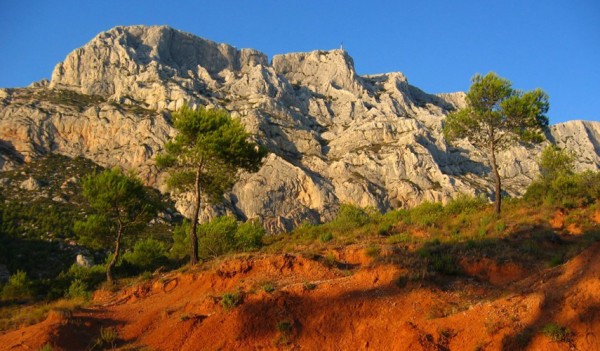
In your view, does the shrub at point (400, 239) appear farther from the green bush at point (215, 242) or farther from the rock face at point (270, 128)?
the rock face at point (270, 128)

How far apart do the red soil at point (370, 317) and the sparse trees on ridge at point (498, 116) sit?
18.5m

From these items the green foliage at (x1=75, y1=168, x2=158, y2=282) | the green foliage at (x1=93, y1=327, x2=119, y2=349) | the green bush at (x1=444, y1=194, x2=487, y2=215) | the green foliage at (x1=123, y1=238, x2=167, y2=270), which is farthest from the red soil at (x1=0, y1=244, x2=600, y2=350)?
the green bush at (x1=444, y1=194, x2=487, y2=215)

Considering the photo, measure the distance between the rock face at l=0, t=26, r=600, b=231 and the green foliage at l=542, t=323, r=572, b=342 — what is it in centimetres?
7404

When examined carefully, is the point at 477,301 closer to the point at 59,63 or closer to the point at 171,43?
the point at 59,63

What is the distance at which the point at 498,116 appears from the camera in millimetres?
31125

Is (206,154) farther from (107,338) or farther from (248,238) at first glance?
(107,338)

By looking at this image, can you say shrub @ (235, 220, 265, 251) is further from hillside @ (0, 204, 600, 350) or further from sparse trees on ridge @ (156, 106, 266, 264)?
hillside @ (0, 204, 600, 350)

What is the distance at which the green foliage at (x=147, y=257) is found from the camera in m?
27.2

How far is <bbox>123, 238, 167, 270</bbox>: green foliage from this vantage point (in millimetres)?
27203

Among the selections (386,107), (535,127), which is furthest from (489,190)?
(535,127)

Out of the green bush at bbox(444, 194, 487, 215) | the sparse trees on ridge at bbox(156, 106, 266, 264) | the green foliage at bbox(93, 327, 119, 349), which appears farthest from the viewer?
the green bush at bbox(444, 194, 487, 215)

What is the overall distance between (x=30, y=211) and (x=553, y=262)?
68004mm

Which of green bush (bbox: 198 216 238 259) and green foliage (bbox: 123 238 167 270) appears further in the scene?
green bush (bbox: 198 216 238 259)

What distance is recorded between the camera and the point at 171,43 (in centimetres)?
15312
